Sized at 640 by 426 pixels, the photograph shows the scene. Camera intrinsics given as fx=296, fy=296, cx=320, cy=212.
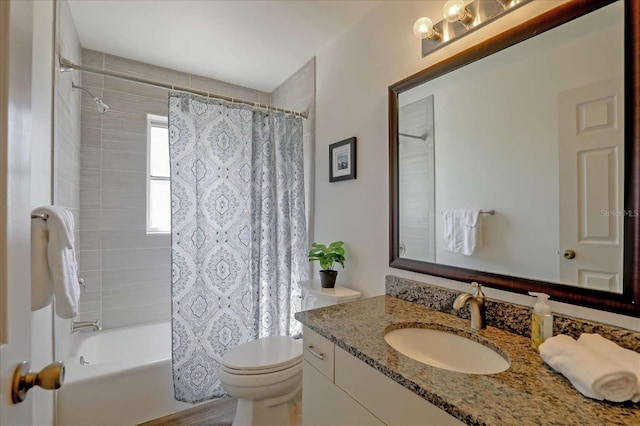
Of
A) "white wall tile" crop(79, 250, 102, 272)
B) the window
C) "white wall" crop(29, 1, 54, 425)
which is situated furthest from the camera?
the window

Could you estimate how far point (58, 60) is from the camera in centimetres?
152

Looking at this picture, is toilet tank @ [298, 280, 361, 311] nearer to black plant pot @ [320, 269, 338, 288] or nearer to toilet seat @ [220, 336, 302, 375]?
black plant pot @ [320, 269, 338, 288]

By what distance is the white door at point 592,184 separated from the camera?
831mm

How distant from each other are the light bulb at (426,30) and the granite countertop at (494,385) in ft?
3.99

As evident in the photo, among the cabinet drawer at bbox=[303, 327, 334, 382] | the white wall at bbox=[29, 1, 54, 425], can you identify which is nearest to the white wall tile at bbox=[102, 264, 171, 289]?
the white wall at bbox=[29, 1, 54, 425]

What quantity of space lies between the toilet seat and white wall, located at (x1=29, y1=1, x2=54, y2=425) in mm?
753

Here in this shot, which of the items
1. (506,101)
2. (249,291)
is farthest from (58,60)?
(506,101)

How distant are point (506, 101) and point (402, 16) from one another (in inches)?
30.1

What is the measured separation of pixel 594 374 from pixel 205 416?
1970 millimetres

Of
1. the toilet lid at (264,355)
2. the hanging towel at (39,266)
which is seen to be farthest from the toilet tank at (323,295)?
the hanging towel at (39,266)

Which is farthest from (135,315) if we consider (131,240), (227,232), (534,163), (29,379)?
(534,163)

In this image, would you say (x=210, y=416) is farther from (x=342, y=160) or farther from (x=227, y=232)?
(x=342, y=160)

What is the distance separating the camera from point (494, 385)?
2.36ft

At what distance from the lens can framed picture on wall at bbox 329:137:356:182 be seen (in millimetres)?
1829
